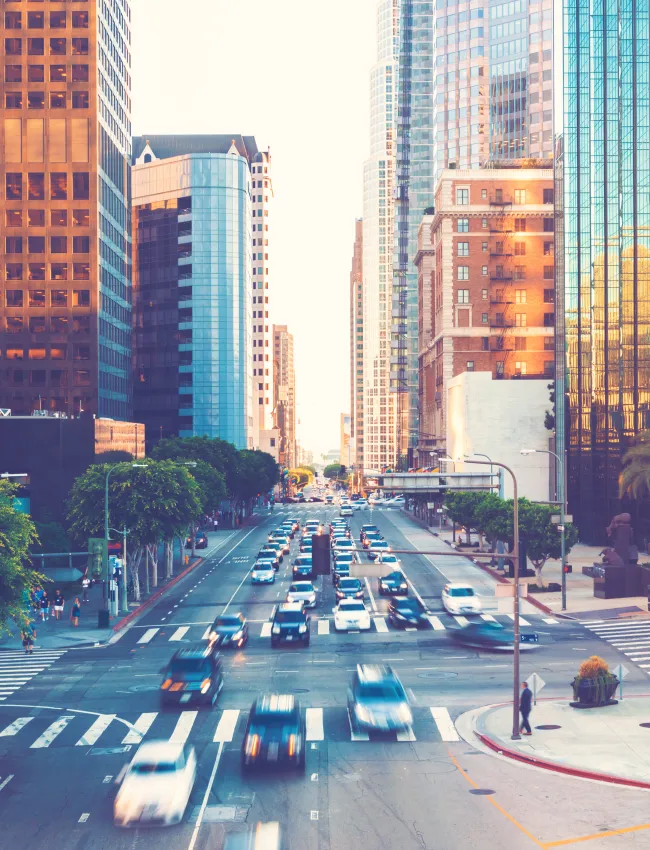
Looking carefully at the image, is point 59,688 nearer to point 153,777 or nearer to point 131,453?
point 153,777

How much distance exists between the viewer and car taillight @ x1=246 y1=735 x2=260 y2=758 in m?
27.3

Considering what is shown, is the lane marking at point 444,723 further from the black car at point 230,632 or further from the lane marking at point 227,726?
the black car at point 230,632

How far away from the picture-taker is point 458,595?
5722cm

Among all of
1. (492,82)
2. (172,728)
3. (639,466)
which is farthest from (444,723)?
(492,82)

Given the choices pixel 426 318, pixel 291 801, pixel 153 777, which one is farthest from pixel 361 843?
pixel 426 318

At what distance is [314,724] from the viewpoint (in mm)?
32781

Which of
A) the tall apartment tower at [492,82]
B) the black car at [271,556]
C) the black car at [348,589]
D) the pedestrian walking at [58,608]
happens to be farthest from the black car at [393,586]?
the tall apartment tower at [492,82]

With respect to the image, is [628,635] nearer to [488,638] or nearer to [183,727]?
[488,638]

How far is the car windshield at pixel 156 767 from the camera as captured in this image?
24047 mm

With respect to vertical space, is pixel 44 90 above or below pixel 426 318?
above

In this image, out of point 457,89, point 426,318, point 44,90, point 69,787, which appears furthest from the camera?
point 457,89

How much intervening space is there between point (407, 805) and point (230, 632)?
78.4ft

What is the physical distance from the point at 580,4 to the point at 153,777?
305 feet

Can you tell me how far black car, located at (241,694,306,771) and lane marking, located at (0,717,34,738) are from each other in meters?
9.31
